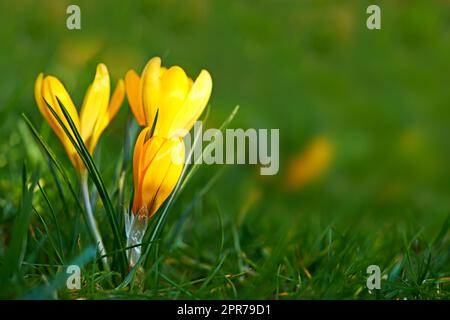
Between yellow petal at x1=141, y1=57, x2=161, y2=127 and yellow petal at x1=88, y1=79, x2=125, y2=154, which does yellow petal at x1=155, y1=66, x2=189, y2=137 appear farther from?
yellow petal at x1=88, y1=79, x2=125, y2=154

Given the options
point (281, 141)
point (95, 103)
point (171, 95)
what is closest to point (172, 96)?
point (171, 95)

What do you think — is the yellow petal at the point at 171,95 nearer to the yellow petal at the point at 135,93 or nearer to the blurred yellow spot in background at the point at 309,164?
the yellow petal at the point at 135,93

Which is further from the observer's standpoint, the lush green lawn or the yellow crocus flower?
the lush green lawn

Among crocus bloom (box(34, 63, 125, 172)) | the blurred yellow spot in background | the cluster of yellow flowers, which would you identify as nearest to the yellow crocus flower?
the cluster of yellow flowers

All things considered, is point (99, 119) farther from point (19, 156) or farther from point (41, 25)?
point (41, 25)

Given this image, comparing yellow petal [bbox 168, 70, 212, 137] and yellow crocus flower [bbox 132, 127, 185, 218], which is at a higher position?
yellow petal [bbox 168, 70, 212, 137]

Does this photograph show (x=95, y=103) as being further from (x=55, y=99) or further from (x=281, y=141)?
(x=281, y=141)
